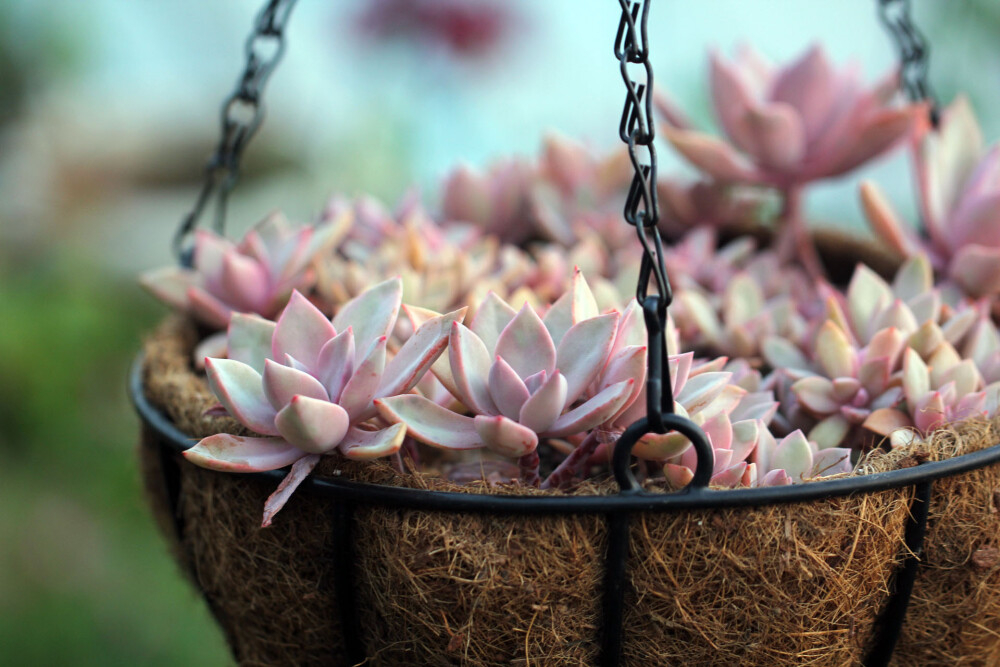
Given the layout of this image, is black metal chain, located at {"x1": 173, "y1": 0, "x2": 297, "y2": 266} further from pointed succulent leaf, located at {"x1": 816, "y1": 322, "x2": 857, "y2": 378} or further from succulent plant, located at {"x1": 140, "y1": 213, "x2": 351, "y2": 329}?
pointed succulent leaf, located at {"x1": 816, "y1": 322, "x2": 857, "y2": 378}

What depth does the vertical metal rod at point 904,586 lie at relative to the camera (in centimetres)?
36

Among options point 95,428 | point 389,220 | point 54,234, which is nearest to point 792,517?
point 389,220

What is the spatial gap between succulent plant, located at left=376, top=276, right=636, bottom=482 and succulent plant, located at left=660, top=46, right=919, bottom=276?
1.07ft

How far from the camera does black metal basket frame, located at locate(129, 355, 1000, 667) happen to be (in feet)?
1.06

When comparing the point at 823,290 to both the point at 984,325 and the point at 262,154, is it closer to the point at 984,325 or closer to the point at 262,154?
the point at 984,325

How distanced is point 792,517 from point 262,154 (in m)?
1.46

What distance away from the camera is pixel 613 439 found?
37 cm

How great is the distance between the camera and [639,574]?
0.34 metres

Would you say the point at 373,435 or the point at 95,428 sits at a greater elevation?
the point at 373,435

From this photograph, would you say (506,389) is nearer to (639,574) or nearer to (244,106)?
(639,574)

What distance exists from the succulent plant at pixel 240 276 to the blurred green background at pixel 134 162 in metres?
0.67

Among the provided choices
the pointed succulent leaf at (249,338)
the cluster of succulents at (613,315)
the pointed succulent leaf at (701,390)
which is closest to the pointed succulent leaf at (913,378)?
the cluster of succulents at (613,315)

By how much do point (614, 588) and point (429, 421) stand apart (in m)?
0.10

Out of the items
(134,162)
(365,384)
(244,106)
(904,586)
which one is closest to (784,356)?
(904,586)
